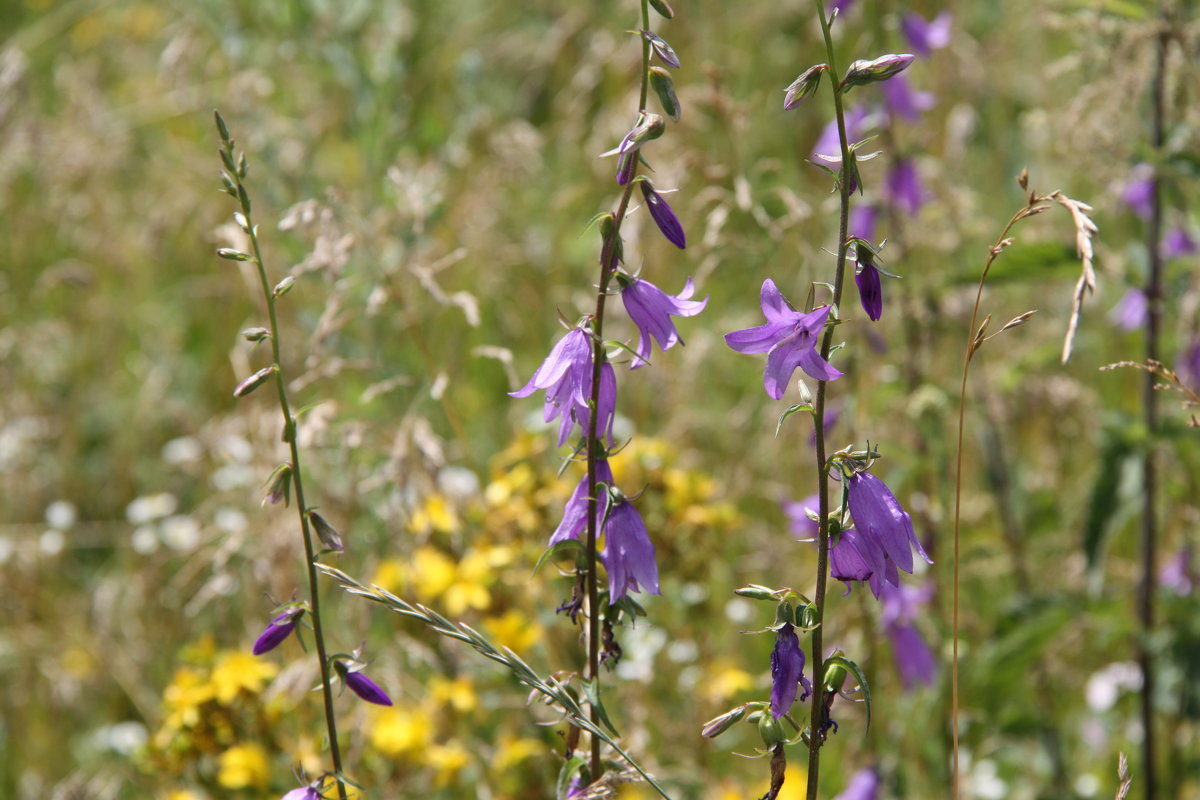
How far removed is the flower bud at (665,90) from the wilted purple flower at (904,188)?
1.72m

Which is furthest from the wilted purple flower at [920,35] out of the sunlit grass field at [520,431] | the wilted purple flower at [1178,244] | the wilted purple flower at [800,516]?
the wilted purple flower at [800,516]

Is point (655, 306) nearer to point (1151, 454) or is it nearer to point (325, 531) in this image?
point (325, 531)

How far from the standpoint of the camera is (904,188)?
297 cm

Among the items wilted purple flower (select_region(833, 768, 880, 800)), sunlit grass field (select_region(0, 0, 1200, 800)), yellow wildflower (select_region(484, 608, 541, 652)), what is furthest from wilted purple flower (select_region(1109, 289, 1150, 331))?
yellow wildflower (select_region(484, 608, 541, 652))

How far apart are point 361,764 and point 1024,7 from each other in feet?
14.4

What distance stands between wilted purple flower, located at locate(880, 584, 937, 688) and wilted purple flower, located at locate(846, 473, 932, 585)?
4.63 ft

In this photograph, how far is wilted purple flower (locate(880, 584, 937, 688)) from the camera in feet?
8.89

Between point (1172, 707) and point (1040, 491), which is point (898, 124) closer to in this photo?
point (1040, 491)

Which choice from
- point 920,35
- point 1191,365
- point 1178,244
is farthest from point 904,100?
point 1191,365

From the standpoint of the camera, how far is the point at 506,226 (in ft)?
15.9

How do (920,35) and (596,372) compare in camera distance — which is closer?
(596,372)

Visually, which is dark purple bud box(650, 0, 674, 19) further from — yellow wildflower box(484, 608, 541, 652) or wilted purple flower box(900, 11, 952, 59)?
wilted purple flower box(900, 11, 952, 59)

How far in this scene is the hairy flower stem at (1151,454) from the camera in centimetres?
256

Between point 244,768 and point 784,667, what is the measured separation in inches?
62.0
